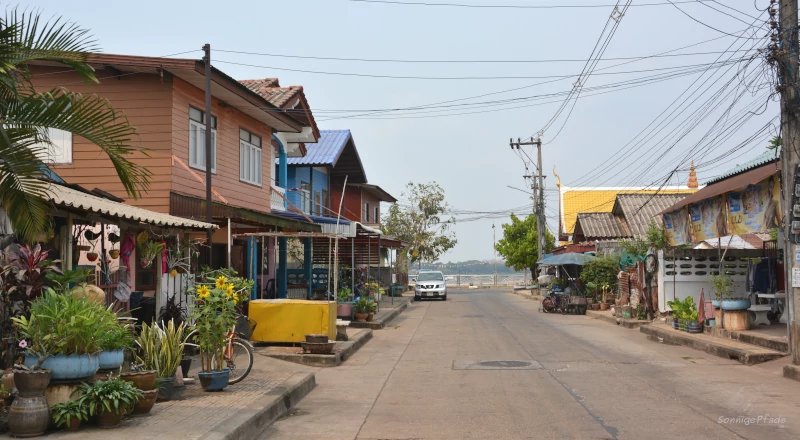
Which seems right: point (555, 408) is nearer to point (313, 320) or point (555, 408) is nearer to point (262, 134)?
point (313, 320)

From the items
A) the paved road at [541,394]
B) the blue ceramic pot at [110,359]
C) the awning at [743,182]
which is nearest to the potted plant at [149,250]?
the paved road at [541,394]

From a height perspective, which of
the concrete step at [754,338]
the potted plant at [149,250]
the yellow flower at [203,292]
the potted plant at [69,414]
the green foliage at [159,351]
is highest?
the potted plant at [149,250]

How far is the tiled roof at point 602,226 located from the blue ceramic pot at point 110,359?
112ft

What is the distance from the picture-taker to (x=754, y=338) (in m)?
16.0

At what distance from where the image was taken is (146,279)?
691 inches

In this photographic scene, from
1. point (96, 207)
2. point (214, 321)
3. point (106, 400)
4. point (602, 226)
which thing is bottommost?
point (106, 400)

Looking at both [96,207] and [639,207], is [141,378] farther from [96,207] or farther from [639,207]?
[639,207]

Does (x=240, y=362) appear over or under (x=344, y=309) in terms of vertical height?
under

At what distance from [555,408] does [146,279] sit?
11120 mm

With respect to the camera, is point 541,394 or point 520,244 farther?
point 520,244

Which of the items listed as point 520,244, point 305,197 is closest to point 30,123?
point 305,197

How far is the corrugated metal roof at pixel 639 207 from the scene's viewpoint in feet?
124

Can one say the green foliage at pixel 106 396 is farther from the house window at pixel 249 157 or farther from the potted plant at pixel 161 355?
the house window at pixel 249 157

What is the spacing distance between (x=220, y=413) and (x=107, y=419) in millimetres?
1459
